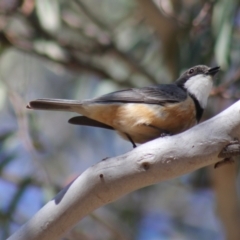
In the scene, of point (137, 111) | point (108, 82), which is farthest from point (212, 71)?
point (108, 82)

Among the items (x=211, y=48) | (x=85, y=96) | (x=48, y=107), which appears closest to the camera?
(x=48, y=107)

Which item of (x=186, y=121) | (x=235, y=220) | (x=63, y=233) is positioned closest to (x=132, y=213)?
(x=235, y=220)

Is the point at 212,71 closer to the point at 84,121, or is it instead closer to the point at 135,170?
the point at 84,121

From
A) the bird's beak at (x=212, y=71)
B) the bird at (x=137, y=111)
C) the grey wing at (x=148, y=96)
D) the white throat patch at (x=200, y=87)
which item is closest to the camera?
the bird at (x=137, y=111)

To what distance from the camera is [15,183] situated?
15.6 ft

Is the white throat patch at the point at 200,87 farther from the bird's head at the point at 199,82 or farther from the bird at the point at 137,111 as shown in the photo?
the bird at the point at 137,111

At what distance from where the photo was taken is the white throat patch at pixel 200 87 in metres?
3.59

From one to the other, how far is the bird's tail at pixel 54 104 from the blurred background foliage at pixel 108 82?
41.3 inches

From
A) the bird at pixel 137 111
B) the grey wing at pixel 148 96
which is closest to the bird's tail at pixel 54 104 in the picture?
the bird at pixel 137 111

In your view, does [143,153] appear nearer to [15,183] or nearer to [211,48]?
[211,48]

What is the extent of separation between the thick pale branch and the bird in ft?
2.87

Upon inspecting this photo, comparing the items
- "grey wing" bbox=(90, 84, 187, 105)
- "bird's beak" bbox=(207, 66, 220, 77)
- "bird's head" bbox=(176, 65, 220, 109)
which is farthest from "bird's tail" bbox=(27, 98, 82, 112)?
"bird's beak" bbox=(207, 66, 220, 77)

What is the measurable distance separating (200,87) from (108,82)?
1565mm

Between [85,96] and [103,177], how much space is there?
328 centimetres
